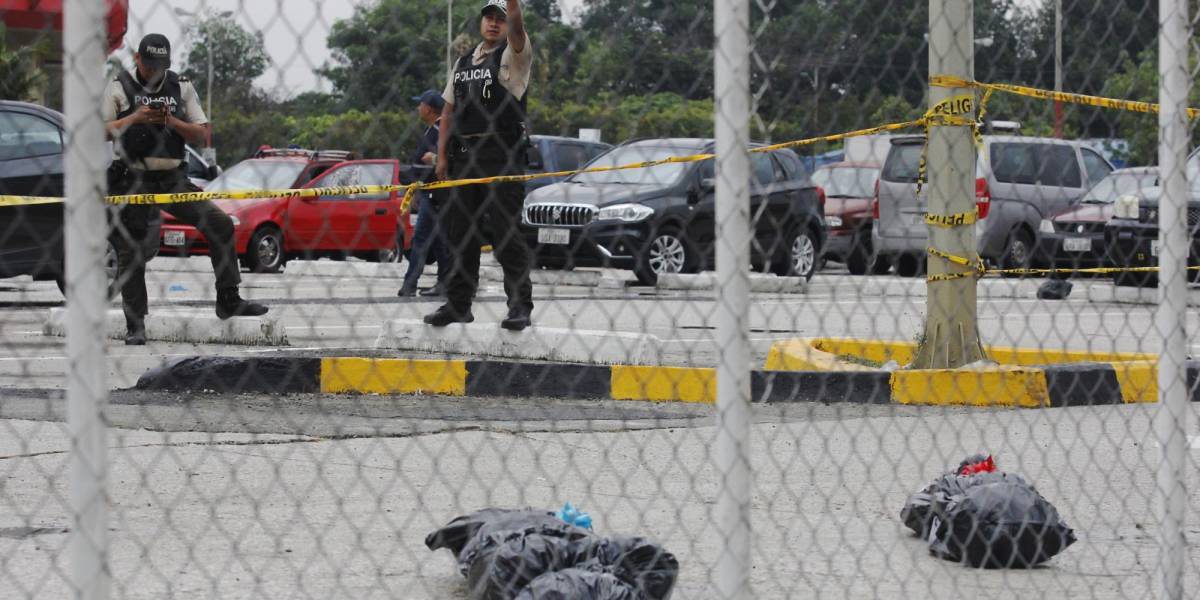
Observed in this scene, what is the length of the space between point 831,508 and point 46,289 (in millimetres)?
11820

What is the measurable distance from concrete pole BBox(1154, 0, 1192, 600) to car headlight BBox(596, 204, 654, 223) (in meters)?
11.7

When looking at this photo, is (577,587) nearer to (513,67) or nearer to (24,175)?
(513,67)

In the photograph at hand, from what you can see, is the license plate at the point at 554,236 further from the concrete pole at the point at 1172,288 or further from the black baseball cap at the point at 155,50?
the black baseball cap at the point at 155,50

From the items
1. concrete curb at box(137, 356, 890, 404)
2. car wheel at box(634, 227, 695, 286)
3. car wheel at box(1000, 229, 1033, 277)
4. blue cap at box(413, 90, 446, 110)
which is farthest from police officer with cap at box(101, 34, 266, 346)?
car wheel at box(1000, 229, 1033, 277)

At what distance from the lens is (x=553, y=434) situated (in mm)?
6438

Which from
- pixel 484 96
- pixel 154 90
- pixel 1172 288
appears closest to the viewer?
pixel 1172 288

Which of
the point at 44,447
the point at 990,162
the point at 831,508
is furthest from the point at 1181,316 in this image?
the point at 990,162

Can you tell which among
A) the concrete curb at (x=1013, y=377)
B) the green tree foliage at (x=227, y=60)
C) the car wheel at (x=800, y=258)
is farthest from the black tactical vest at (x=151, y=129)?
the car wheel at (x=800, y=258)

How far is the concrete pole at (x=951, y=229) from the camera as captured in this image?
6926 mm

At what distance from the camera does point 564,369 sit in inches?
301

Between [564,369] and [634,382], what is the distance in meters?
0.37

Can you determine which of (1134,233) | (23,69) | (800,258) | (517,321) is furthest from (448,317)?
(800,258)

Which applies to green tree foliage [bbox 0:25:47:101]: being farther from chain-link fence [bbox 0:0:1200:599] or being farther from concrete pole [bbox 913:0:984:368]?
concrete pole [bbox 913:0:984:368]

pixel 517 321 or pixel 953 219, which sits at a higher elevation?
pixel 953 219
